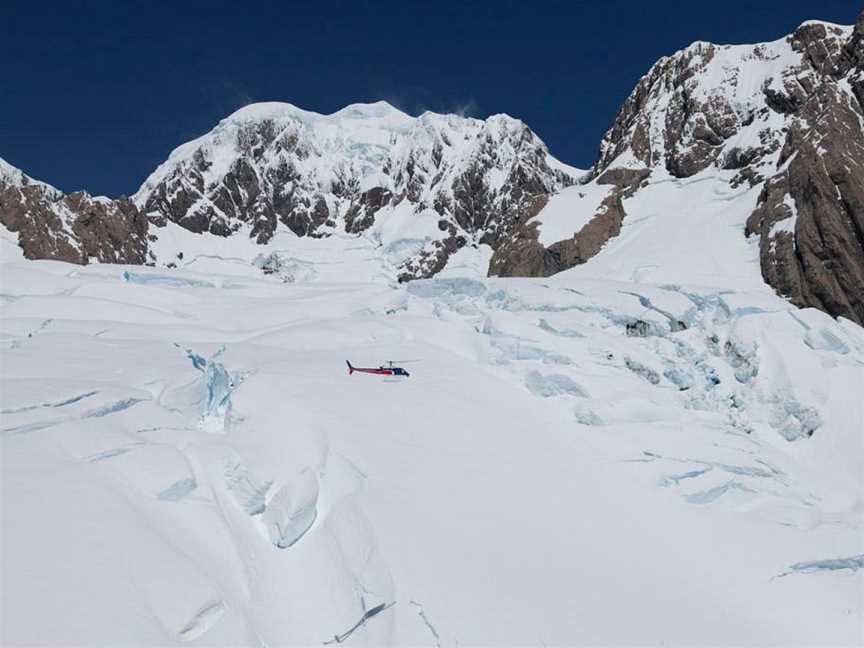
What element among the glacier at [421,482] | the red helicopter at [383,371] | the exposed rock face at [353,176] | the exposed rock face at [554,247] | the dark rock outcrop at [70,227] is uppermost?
the exposed rock face at [353,176]

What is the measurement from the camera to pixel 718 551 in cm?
1692

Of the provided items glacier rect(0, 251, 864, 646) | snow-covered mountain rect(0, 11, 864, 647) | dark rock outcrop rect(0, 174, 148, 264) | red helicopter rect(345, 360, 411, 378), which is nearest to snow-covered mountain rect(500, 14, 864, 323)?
snow-covered mountain rect(0, 11, 864, 647)

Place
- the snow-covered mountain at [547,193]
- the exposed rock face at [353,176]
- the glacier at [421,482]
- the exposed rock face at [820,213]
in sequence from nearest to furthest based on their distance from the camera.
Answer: the glacier at [421,482]
the exposed rock face at [820,213]
the snow-covered mountain at [547,193]
the exposed rock face at [353,176]

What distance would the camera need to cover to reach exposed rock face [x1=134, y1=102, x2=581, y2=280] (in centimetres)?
14812

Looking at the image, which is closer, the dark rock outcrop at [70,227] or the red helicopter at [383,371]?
the red helicopter at [383,371]

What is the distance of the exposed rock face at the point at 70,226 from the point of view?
11094 centimetres

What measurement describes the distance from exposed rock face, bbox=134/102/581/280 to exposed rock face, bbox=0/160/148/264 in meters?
22.3

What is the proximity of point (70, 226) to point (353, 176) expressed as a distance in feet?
230

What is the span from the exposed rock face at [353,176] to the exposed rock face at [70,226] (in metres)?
22.3

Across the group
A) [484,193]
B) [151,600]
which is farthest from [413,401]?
[484,193]

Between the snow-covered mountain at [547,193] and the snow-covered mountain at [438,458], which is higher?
the snow-covered mountain at [547,193]

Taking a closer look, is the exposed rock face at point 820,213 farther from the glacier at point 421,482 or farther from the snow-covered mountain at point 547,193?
the glacier at point 421,482

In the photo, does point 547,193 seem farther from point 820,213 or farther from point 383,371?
point 383,371

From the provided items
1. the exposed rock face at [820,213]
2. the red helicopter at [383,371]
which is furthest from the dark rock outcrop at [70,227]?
the red helicopter at [383,371]
